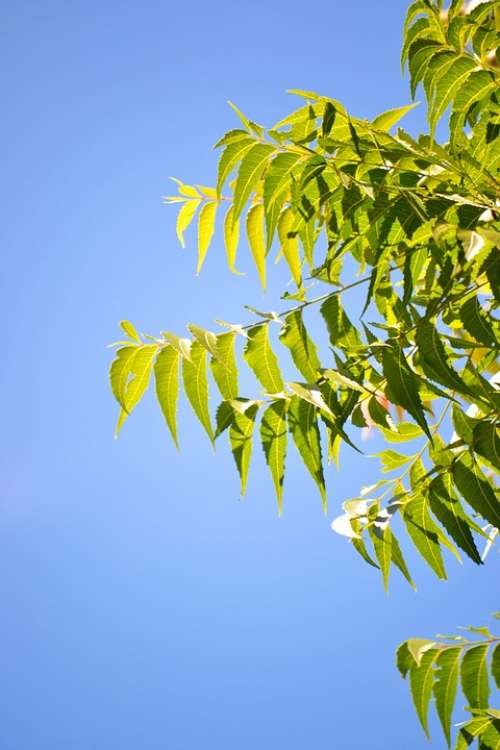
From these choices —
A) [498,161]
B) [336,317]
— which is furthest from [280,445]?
[498,161]

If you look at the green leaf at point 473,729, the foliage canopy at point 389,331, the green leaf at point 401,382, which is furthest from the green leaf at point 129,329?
the green leaf at point 473,729

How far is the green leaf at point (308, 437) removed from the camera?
3.98 feet

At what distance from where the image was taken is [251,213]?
1499mm

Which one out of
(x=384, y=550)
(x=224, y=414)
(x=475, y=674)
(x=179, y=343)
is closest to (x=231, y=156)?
(x=179, y=343)

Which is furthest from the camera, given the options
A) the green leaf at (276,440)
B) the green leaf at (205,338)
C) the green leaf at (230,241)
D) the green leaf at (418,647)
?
the green leaf at (230,241)

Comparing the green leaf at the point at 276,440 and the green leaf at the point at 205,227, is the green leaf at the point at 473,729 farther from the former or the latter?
the green leaf at the point at 205,227

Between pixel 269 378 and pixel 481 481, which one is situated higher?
pixel 269 378

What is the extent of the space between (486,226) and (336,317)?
0.33 m

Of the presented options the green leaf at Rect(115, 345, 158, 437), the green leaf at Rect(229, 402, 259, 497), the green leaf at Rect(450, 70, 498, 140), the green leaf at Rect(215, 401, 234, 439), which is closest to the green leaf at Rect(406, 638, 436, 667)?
the green leaf at Rect(229, 402, 259, 497)

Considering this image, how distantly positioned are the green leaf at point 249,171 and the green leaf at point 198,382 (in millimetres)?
233

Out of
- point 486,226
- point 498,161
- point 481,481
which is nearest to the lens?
point 486,226

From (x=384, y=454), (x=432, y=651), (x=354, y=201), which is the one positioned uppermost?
(x=354, y=201)

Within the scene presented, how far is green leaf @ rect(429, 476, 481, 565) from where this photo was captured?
1.17 meters

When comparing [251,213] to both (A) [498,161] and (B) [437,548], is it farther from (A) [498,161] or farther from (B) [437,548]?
(B) [437,548]
